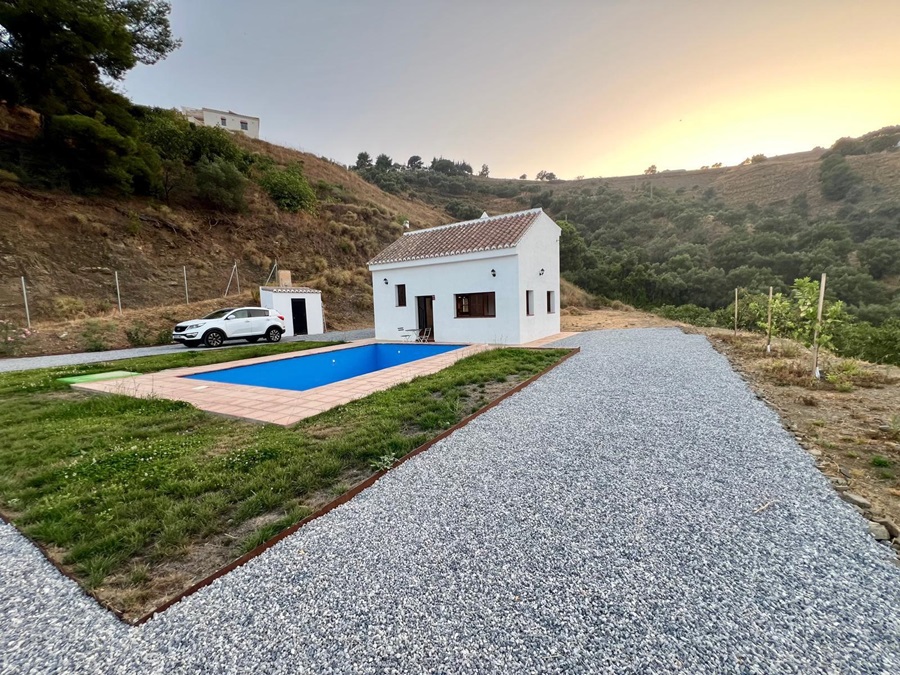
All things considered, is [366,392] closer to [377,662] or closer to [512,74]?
[377,662]

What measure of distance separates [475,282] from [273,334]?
8679 millimetres

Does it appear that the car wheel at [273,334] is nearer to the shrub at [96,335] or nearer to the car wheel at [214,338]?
the car wheel at [214,338]

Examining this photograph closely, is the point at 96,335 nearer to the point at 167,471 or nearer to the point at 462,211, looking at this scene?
the point at 167,471

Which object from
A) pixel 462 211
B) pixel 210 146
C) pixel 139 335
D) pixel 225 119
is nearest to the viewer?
pixel 139 335

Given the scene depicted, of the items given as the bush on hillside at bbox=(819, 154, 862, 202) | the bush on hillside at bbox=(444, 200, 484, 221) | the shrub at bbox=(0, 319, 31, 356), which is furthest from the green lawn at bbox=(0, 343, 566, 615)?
the bush on hillside at bbox=(819, 154, 862, 202)

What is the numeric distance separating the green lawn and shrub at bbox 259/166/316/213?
79.1 ft

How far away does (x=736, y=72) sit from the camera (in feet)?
41.4

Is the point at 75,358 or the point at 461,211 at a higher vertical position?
the point at 461,211

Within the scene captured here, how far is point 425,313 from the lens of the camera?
45.7 feet

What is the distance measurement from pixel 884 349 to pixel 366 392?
13.2m

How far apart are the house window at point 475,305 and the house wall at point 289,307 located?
8828mm

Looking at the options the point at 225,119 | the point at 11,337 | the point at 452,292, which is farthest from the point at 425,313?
the point at 225,119

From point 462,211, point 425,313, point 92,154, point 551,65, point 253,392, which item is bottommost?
point 253,392

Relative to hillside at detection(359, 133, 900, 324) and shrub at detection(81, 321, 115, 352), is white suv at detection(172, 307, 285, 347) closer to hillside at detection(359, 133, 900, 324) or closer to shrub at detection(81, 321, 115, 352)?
shrub at detection(81, 321, 115, 352)
